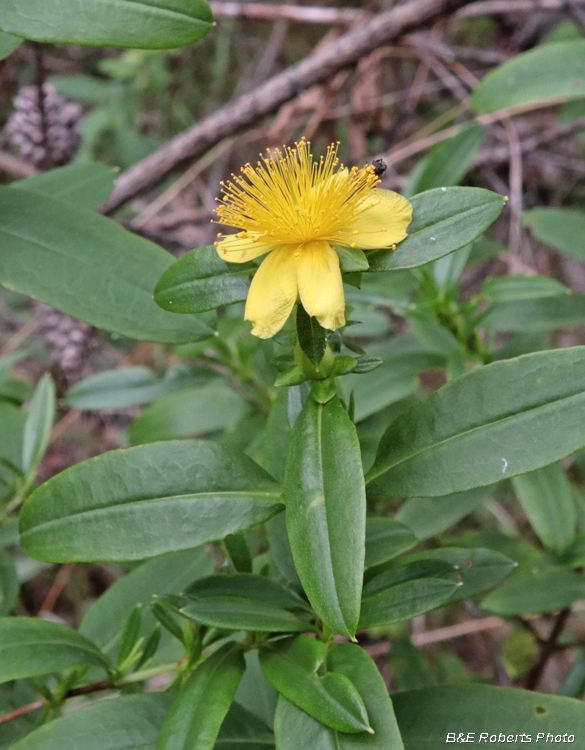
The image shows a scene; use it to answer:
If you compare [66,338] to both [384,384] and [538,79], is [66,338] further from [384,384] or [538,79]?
[538,79]

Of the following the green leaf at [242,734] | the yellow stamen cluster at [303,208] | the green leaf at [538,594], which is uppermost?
the yellow stamen cluster at [303,208]

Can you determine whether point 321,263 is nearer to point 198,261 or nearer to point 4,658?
point 198,261

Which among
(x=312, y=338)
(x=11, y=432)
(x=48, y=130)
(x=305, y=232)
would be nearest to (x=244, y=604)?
(x=312, y=338)

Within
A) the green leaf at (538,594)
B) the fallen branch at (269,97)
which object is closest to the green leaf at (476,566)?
the green leaf at (538,594)

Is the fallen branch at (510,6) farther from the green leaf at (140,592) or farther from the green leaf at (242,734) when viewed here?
the green leaf at (242,734)

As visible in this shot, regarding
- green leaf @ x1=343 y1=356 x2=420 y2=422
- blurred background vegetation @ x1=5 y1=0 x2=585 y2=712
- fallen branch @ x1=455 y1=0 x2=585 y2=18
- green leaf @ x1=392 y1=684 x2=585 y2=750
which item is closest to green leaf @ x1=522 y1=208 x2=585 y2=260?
blurred background vegetation @ x1=5 y1=0 x2=585 y2=712
